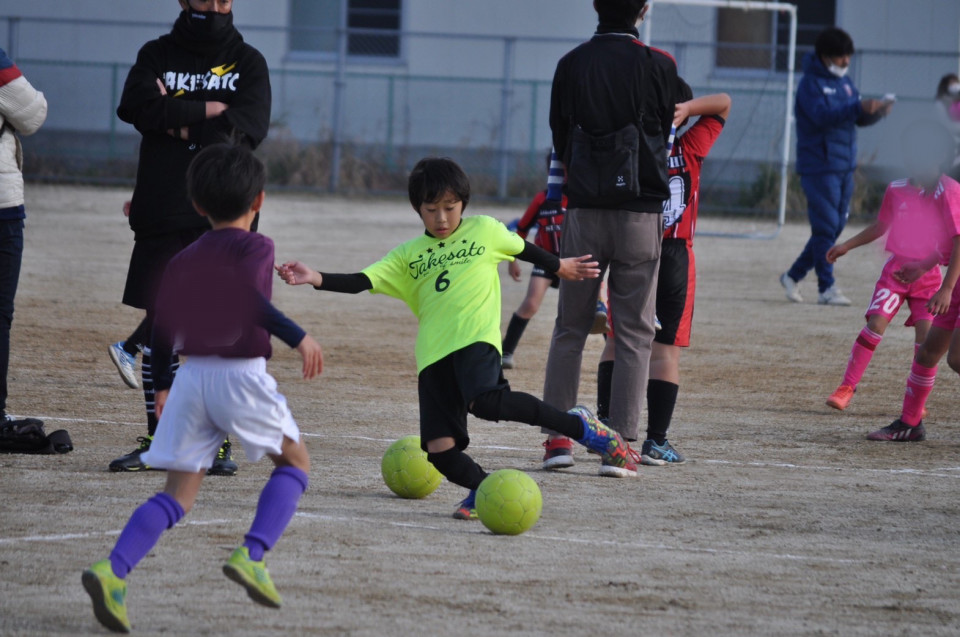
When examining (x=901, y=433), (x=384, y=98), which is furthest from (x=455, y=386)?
(x=384, y=98)

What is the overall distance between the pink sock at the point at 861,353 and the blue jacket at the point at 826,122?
227 inches

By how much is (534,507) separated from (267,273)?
1.65 metres

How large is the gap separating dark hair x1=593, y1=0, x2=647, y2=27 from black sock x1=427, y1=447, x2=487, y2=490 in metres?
2.24

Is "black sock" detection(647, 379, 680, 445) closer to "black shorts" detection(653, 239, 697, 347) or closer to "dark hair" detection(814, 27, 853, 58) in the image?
"black shorts" detection(653, 239, 697, 347)

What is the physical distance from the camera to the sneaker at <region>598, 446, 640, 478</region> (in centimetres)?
642

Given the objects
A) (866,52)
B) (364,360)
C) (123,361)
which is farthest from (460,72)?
(123,361)

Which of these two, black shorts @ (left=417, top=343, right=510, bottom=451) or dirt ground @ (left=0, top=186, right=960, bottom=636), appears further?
black shorts @ (left=417, top=343, right=510, bottom=451)

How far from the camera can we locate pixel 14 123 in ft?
21.8

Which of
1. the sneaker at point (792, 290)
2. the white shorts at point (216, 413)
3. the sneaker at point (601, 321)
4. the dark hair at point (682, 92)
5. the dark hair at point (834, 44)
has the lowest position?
the sneaker at point (792, 290)

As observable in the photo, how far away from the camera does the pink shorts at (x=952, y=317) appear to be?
7668 mm

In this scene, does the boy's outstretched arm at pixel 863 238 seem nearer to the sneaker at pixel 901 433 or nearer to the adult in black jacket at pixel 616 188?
the sneaker at pixel 901 433

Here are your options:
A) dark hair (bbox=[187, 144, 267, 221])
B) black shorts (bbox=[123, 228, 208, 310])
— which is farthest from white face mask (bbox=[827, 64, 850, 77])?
dark hair (bbox=[187, 144, 267, 221])

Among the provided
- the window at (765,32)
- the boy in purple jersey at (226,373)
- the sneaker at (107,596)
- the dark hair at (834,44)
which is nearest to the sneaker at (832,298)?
the dark hair at (834,44)

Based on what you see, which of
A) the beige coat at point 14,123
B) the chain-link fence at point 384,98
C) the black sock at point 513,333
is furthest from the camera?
the chain-link fence at point 384,98
